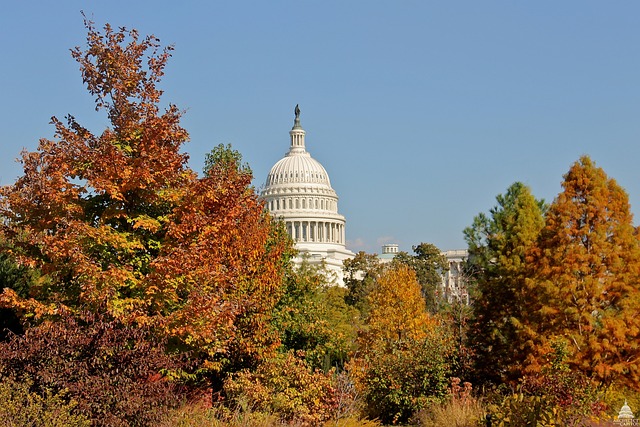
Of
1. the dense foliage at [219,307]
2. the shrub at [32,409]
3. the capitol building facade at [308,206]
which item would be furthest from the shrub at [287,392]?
the capitol building facade at [308,206]

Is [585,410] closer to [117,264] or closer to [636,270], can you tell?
[636,270]

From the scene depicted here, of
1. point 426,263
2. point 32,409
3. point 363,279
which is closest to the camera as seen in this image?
point 32,409

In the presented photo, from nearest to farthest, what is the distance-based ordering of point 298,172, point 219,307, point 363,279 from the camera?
1. point 219,307
2. point 363,279
3. point 298,172

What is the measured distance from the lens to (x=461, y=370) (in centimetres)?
2634

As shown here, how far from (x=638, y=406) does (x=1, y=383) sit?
47.4ft

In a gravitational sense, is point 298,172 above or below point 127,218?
above

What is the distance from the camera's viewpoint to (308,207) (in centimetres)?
14250

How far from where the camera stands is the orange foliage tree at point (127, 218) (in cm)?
1683

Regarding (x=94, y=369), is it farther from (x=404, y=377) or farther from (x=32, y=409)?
(x=404, y=377)

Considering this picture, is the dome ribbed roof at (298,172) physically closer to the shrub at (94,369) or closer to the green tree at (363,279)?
the green tree at (363,279)

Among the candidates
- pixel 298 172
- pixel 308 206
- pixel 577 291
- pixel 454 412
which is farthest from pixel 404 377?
pixel 298 172

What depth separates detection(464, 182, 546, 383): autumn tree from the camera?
24.4 m

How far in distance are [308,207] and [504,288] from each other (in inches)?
4616

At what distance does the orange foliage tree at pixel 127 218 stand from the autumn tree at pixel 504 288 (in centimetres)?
893
